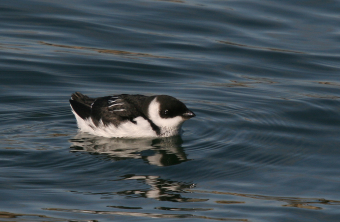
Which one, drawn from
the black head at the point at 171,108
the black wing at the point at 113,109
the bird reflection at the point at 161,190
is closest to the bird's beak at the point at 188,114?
the black head at the point at 171,108

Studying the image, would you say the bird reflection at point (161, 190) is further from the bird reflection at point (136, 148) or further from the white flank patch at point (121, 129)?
the white flank patch at point (121, 129)

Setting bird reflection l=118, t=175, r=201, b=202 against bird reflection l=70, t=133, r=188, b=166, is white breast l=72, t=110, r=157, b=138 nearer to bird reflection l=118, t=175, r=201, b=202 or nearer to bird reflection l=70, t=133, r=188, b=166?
bird reflection l=70, t=133, r=188, b=166

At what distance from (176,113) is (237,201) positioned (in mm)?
2281

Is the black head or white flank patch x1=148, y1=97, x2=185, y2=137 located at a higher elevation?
the black head

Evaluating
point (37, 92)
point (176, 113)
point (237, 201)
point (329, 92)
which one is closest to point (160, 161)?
point (176, 113)

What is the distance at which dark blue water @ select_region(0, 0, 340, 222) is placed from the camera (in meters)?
7.25

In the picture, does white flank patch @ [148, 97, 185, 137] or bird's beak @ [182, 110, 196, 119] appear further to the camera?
white flank patch @ [148, 97, 185, 137]

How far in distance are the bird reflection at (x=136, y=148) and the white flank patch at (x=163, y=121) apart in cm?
14

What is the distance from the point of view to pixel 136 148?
910 centimetres

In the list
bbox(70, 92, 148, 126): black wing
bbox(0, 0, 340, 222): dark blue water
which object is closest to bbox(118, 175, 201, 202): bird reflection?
bbox(0, 0, 340, 222): dark blue water

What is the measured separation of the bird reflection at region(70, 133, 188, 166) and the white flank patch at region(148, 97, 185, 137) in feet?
0.46

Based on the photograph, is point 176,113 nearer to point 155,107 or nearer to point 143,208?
point 155,107

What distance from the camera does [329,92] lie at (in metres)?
12.2

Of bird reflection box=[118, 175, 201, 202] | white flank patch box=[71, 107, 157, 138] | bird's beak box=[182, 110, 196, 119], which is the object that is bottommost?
bird reflection box=[118, 175, 201, 202]
